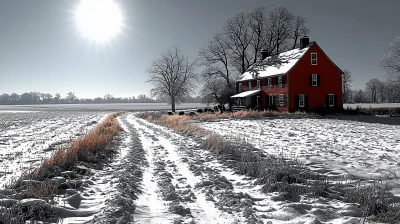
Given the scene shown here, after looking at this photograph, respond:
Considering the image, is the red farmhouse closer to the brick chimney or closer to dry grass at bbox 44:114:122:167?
the brick chimney

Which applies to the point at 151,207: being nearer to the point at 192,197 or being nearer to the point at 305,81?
the point at 192,197

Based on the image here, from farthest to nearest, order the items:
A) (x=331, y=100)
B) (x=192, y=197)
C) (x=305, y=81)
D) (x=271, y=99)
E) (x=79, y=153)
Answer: (x=271, y=99), (x=331, y=100), (x=305, y=81), (x=79, y=153), (x=192, y=197)

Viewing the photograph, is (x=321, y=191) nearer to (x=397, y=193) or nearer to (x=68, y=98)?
(x=397, y=193)

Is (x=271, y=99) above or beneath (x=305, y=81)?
beneath

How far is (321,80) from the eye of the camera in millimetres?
33781

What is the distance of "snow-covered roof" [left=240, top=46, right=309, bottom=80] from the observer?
33.5 meters

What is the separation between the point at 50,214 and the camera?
4016 mm

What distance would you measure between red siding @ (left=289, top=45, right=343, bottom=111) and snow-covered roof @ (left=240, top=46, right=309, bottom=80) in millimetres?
884

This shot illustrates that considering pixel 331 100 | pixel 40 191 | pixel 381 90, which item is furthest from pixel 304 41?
pixel 381 90

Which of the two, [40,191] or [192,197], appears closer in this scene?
[40,191]

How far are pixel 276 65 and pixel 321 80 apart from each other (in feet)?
20.9

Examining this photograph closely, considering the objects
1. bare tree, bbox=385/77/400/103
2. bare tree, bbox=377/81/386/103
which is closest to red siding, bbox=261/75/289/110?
bare tree, bbox=385/77/400/103

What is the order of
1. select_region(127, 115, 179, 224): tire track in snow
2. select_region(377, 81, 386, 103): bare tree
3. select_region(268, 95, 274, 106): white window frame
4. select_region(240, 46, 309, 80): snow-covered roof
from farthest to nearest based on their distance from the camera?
select_region(377, 81, 386, 103): bare tree < select_region(268, 95, 274, 106): white window frame < select_region(240, 46, 309, 80): snow-covered roof < select_region(127, 115, 179, 224): tire track in snow

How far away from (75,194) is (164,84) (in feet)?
161
